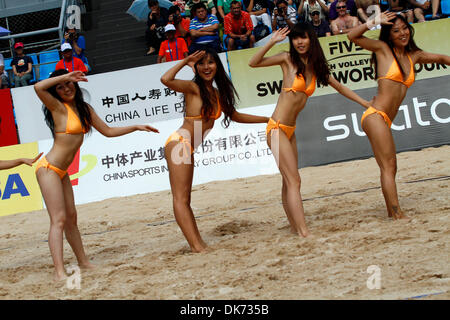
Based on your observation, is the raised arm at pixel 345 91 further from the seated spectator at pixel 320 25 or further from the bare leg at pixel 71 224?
the seated spectator at pixel 320 25

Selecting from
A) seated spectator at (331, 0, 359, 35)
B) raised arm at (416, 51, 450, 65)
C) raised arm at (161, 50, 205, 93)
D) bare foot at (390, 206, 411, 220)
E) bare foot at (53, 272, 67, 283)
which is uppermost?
raised arm at (161, 50, 205, 93)

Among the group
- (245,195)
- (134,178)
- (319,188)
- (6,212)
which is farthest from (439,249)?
(6,212)

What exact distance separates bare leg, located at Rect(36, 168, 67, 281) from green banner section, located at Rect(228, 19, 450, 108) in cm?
558

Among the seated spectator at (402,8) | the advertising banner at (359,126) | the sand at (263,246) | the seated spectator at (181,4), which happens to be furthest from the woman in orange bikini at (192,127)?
the seated spectator at (181,4)

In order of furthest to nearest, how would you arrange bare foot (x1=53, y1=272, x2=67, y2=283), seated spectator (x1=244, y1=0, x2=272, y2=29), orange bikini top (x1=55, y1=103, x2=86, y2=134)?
1. seated spectator (x1=244, y1=0, x2=272, y2=29)
2. orange bikini top (x1=55, y1=103, x2=86, y2=134)
3. bare foot (x1=53, y1=272, x2=67, y2=283)

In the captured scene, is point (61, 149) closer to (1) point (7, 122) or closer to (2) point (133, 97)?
(2) point (133, 97)

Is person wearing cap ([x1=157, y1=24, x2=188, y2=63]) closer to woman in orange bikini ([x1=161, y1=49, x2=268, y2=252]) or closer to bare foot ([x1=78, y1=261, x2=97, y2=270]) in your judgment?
woman in orange bikini ([x1=161, y1=49, x2=268, y2=252])

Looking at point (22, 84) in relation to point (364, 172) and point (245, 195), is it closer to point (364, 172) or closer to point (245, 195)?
point (245, 195)

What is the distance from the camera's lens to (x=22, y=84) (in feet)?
39.7

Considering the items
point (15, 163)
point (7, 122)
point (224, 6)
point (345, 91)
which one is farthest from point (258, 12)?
point (15, 163)

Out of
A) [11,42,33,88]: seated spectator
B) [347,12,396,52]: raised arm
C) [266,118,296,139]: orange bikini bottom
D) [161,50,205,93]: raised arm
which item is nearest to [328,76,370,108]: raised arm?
[347,12,396,52]: raised arm

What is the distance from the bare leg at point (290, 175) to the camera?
546 cm

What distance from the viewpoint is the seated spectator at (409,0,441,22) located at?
36.1 feet

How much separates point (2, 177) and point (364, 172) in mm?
5996
